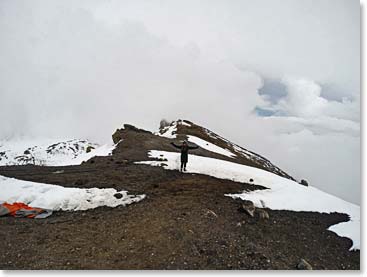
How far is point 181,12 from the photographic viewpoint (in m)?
7.23

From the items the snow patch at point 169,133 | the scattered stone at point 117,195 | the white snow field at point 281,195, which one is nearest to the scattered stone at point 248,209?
the white snow field at point 281,195

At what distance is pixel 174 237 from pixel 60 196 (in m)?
4.61

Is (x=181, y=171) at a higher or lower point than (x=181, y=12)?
lower

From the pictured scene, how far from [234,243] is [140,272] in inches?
86.5

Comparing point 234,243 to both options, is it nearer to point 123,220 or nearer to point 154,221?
point 154,221

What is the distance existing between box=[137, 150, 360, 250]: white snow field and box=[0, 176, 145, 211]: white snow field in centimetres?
429

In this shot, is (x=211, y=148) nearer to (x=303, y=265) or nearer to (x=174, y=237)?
(x=174, y=237)

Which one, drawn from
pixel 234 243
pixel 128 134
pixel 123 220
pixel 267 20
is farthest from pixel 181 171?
pixel 128 134

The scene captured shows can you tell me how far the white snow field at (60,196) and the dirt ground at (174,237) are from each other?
39 centimetres

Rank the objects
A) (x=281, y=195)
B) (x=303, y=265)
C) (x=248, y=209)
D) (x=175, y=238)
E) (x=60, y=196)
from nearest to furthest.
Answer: (x=303, y=265) → (x=175, y=238) → (x=248, y=209) → (x=60, y=196) → (x=281, y=195)

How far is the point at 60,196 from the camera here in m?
8.28

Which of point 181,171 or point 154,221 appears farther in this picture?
point 181,171

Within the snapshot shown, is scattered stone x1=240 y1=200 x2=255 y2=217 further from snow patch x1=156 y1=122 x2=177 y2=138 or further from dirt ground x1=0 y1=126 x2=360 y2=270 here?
snow patch x1=156 y1=122 x2=177 y2=138

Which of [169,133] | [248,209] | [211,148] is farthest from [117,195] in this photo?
[169,133]
